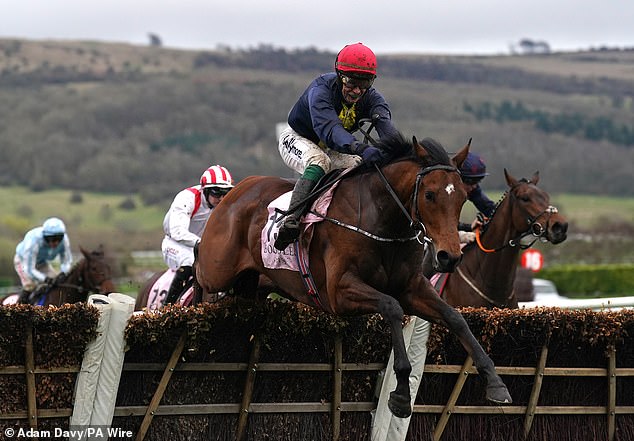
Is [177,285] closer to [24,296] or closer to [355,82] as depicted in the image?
[24,296]

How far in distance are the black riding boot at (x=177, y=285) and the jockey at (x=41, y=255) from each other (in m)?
2.87

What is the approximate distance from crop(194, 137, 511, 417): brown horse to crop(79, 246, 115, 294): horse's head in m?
5.10

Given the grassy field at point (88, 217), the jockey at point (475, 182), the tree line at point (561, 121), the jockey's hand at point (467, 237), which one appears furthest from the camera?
the tree line at point (561, 121)

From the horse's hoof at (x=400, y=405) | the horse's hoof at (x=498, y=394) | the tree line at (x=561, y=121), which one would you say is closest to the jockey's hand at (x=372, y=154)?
the horse's hoof at (x=400, y=405)

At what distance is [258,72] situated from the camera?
9656cm

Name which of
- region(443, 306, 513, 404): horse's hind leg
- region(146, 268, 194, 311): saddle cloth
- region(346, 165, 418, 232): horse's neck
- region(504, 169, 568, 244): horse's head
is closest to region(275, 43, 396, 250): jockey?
region(346, 165, 418, 232): horse's neck

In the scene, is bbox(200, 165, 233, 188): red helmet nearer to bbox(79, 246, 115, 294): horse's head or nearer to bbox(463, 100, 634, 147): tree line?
bbox(79, 246, 115, 294): horse's head

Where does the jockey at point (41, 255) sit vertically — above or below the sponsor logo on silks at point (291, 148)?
below

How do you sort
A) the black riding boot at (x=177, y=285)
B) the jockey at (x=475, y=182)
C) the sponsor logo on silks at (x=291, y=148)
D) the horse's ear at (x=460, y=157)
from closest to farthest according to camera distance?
the horse's ear at (x=460, y=157), the sponsor logo on silks at (x=291, y=148), the black riding boot at (x=177, y=285), the jockey at (x=475, y=182)

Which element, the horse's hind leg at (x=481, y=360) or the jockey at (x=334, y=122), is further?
the jockey at (x=334, y=122)

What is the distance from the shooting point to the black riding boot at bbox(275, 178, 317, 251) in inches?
274

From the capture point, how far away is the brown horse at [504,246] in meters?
9.45

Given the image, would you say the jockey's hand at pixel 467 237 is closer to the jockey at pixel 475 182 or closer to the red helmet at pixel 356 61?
the jockey at pixel 475 182

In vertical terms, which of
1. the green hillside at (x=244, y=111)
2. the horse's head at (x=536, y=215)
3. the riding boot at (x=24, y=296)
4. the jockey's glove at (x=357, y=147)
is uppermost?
the jockey's glove at (x=357, y=147)
